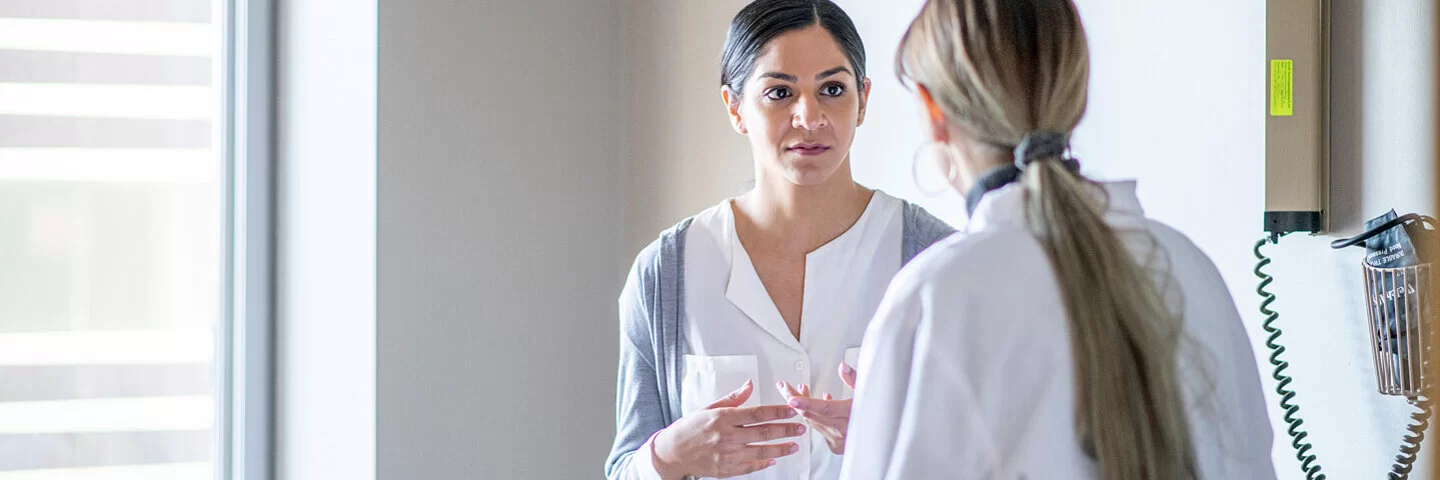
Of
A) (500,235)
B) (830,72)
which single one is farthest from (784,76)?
(500,235)

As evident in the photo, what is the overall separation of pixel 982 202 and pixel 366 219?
174 centimetres

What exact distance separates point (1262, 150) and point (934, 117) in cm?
53

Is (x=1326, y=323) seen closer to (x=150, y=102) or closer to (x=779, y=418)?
(x=779, y=418)

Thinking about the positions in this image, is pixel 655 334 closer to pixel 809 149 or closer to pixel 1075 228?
pixel 809 149

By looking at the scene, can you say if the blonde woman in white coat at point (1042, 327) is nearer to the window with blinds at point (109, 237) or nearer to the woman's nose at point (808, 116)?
the woman's nose at point (808, 116)

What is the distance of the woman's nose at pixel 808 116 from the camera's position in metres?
1.47

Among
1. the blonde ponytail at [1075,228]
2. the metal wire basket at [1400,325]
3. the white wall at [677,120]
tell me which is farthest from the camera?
the white wall at [677,120]

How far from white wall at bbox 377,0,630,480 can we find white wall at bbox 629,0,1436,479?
1.02 meters

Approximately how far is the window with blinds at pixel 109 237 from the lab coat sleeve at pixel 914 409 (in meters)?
2.11

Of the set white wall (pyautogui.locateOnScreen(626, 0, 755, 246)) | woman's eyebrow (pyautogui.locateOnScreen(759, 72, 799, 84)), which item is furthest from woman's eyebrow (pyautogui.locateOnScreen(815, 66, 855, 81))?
white wall (pyautogui.locateOnScreen(626, 0, 755, 246))

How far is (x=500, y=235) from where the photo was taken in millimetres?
2564

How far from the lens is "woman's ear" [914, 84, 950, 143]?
3.24 feet

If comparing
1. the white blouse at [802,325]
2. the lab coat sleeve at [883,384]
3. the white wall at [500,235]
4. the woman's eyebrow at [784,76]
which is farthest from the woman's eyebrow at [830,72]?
the white wall at [500,235]

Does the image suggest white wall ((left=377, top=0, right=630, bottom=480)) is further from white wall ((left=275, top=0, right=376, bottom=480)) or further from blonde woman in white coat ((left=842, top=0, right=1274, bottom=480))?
blonde woman in white coat ((left=842, top=0, right=1274, bottom=480))
